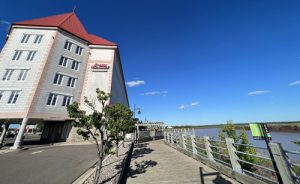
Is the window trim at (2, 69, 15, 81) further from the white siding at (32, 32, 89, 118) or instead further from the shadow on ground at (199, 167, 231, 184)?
the shadow on ground at (199, 167, 231, 184)

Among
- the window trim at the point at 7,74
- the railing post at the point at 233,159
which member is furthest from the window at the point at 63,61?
the railing post at the point at 233,159

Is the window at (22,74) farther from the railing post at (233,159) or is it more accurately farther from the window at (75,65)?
the railing post at (233,159)

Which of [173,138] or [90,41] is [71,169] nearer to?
[173,138]

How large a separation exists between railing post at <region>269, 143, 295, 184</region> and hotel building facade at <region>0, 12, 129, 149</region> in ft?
72.1

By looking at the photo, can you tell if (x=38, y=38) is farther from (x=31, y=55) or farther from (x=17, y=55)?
(x=17, y=55)

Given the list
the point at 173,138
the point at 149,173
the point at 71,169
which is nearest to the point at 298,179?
the point at 149,173

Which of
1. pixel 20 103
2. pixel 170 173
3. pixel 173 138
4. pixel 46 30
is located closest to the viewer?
pixel 170 173

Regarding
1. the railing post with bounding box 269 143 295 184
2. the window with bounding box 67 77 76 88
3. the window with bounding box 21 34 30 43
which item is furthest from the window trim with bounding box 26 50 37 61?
the railing post with bounding box 269 143 295 184

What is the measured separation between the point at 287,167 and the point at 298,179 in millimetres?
263

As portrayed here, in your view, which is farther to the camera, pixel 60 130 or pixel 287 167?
pixel 60 130

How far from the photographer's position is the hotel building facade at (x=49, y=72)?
17672 millimetres

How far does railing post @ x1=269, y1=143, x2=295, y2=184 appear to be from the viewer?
3.28 meters

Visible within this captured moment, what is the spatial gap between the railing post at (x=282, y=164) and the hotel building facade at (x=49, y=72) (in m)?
22.0

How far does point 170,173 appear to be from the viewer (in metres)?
6.11
